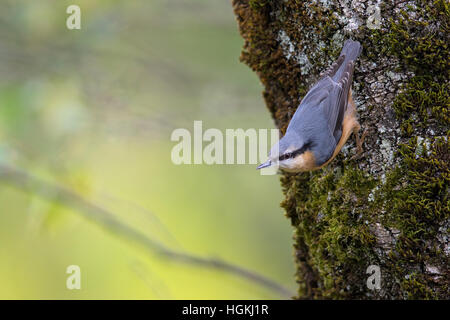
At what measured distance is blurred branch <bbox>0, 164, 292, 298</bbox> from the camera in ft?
10.1

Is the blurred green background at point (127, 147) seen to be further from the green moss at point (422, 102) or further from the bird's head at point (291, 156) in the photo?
the green moss at point (422, 102)

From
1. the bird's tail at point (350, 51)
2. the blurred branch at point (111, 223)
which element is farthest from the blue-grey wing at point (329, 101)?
the blurred branch at point (111, 223)

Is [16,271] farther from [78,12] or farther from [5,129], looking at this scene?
[78,12]

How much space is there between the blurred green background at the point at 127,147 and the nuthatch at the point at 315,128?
123 cm

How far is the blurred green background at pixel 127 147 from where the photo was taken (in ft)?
11.9

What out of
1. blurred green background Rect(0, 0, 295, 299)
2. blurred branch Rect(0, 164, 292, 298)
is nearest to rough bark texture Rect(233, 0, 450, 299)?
blurred branch Rect(0, 164, 292, 298)

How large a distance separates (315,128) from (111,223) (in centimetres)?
152

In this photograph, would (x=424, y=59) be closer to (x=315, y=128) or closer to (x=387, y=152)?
(x=387, y=152)

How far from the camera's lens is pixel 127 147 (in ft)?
19.9

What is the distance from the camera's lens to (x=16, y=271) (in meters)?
6.00

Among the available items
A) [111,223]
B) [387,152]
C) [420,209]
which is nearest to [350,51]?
[387,152]

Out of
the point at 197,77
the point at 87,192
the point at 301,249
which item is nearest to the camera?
the point at 301,249
